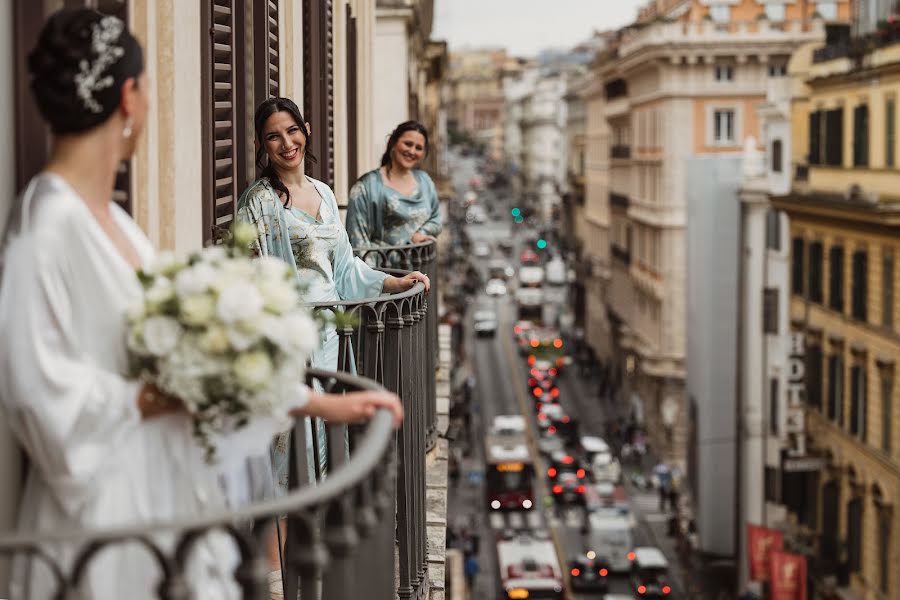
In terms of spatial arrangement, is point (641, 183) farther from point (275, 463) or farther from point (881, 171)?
point (275, 463)

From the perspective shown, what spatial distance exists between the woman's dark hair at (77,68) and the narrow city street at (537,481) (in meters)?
23.0

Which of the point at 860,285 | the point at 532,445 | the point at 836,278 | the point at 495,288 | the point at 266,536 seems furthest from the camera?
the point at 495,288

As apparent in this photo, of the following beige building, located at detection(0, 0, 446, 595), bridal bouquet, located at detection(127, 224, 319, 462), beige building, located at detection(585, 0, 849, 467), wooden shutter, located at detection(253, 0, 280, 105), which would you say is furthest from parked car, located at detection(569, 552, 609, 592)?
bridal bouquet, located at detection(127, 224, 319, 462)

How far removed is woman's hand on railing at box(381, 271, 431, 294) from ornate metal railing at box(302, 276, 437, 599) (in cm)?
6

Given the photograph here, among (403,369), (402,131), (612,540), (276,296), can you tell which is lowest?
(612,540)

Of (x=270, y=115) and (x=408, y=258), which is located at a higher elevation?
(x=270, y=115)

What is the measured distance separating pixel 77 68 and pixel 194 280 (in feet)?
1.81

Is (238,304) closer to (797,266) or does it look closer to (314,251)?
(314,251)

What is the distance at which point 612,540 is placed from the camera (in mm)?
39031

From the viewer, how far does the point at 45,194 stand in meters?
3.70

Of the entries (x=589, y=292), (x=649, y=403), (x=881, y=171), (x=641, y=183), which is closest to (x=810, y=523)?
(x=881, y=171)

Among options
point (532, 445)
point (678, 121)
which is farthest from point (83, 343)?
point (532, 445)

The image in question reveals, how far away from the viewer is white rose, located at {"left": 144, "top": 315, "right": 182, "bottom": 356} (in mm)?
3625

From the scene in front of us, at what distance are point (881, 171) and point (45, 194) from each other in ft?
91.9
